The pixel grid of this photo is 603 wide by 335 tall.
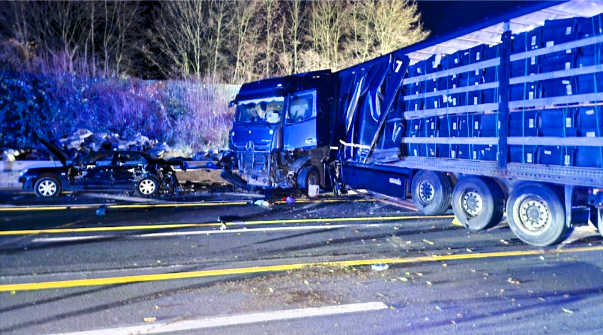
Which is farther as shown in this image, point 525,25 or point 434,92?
point 434,92

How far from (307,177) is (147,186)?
443 centimetres

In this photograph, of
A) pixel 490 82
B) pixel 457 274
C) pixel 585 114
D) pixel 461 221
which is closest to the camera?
pixel 457 274

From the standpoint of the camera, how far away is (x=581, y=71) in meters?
6.75

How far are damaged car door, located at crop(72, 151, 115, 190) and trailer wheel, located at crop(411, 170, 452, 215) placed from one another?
8.09 m

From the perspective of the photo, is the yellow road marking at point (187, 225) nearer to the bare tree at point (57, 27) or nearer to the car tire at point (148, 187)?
the car tire at point (148, 187)

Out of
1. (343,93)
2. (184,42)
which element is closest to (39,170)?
(343,93)

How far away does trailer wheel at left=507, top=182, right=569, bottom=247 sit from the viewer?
23.9 feet

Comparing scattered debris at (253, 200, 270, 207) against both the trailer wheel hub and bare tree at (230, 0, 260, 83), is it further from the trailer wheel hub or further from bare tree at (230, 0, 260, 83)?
bare tree at (230, 0, 260, 83)

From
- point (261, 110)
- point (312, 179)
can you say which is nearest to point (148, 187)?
point (261, 110)

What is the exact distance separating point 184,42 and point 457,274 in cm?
2514

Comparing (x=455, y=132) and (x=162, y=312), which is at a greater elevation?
Answer: (x=455, y=132)

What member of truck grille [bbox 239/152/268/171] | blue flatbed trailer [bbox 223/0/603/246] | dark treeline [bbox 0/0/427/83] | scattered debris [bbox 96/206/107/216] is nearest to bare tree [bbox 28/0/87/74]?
dark treeline [bbox 0/0/427/83]

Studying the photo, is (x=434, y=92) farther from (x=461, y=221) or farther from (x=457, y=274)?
(x=457, y=274)

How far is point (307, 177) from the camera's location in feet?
43.8
